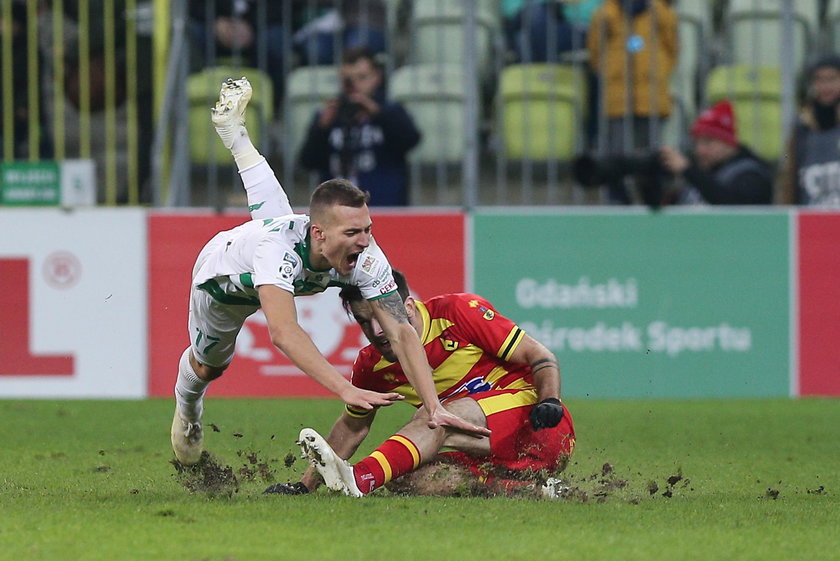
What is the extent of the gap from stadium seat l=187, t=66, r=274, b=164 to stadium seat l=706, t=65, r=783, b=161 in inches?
149

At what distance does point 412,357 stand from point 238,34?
652 cm

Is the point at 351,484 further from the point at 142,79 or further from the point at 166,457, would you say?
the point at 142,79

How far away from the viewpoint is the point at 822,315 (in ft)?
38.3

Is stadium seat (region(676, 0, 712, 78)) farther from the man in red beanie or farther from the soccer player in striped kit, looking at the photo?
the soccer player in striped kit

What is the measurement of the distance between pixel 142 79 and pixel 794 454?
642 centimetres

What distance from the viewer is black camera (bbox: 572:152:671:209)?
11.8 m

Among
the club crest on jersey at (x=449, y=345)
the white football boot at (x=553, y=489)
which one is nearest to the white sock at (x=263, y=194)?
the club crest on jersey at (x=449, y=345)

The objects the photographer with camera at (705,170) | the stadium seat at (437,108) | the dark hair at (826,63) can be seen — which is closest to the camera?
the photographer with camera at (705,170)

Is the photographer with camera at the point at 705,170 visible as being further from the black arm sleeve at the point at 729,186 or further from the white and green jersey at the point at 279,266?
the white and green jersey at the point at 279,266

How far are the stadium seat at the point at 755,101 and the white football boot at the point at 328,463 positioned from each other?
706 cm

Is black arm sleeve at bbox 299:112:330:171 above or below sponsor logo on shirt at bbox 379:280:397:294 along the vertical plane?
above

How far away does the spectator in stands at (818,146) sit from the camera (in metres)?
11.9

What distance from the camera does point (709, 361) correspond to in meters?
11.7

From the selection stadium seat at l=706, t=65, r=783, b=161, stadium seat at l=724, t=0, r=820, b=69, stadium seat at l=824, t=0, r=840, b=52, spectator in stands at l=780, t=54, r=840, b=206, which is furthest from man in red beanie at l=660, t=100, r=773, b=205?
stadium seat at l=824, t=0, r=840, b=52
